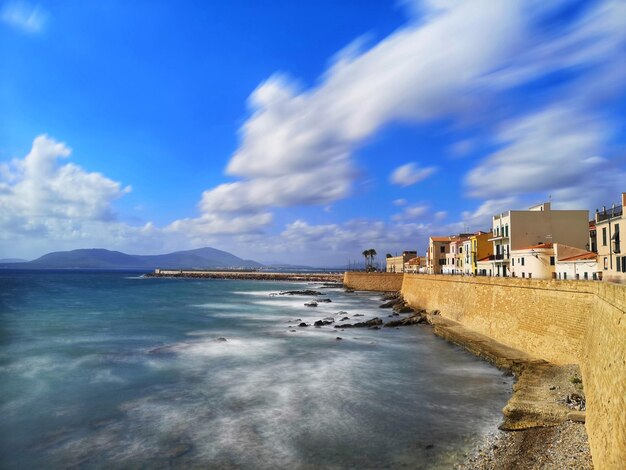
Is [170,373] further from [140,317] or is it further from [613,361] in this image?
[140,317]

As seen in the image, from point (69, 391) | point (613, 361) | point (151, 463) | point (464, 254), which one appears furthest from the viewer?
point (464, 254)

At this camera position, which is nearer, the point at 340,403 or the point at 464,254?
the point at 340,403

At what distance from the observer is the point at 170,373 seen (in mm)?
20812

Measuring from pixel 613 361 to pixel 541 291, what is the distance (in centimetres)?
1201

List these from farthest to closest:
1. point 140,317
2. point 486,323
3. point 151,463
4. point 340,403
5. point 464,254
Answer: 1. point 464,254
2. point 140,317
3. point 486,323
4. point 340,403
5. point 151,463

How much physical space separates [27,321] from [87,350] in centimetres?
1901

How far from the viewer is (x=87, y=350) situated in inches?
1059

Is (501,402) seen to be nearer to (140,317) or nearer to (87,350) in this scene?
(87,350)

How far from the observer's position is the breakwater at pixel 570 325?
838 centimetres

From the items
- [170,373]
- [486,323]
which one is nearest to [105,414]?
[170,373]

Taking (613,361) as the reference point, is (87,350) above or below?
below

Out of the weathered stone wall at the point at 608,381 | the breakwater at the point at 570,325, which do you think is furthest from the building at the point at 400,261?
the weathered stone wall at the point at 608,381

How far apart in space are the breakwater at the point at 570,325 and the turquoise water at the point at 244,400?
2.74 m

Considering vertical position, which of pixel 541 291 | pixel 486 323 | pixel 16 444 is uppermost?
pixel 541 291
